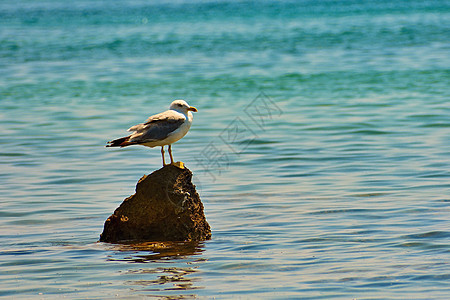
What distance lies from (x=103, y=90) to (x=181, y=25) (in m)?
33.9

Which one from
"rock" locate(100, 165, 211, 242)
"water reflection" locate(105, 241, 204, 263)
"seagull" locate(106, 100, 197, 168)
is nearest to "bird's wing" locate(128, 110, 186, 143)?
"seagull" locate(106, 100, 197, 168)

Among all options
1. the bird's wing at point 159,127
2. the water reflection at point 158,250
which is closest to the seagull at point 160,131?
the bird's wing at point 159,127

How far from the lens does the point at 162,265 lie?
8.34 meters

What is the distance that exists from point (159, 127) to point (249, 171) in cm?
572

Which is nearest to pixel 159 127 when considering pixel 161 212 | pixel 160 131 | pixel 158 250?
pixel 160 131

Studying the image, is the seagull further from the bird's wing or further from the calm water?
the calm water

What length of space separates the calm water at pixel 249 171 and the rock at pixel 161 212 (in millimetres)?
219

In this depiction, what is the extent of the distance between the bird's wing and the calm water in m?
1.31

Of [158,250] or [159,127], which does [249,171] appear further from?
[159,127]

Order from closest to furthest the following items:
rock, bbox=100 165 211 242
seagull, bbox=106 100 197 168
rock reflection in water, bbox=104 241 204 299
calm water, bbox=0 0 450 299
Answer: rock reflection in water, bbox=104 241 204 299 → calm water, bbox=0 0 450 299 → seagull, bbox=106 100 197 168 → rock, bbox=100 165 211 242

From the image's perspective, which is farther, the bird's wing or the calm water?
the bird's wing

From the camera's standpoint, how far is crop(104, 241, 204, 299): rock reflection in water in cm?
761

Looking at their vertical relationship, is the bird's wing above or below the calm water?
above

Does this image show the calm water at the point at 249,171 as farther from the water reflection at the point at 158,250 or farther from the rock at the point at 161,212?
the rock at the point at 161,212
